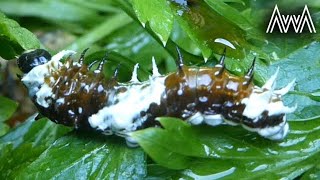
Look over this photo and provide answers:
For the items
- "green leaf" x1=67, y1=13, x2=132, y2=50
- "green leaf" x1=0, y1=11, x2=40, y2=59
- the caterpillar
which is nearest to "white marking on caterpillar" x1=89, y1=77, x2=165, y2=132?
the caterpillar

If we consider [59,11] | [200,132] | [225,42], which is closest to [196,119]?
[200,132]

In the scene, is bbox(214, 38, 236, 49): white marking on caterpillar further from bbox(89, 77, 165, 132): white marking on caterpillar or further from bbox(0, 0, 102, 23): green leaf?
bbox(0, 0, 102, 23): green leaf

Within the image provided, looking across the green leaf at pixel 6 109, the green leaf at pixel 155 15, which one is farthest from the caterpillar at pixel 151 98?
the green leaf at pixel 6 109

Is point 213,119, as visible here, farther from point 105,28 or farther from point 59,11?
point 59,11

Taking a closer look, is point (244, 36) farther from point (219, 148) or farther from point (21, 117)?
point (21, 117)

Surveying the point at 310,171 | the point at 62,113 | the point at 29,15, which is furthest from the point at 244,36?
the point at 29,15
